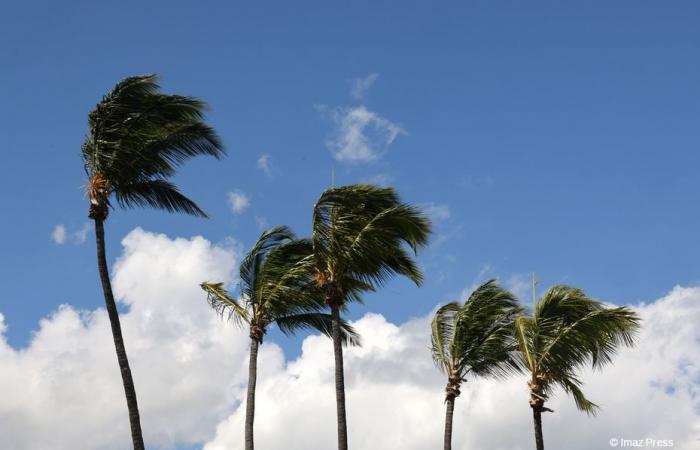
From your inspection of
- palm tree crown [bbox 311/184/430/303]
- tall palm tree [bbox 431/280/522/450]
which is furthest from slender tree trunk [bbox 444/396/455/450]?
palm tree crown [bbox 311/184/430/303]

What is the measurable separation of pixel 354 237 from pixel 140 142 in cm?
641

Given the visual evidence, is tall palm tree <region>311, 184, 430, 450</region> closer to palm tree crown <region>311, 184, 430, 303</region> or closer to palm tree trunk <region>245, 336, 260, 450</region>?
palm tree crown <region>311, 184, 430, 303</region>

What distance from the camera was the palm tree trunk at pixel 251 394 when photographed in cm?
2562

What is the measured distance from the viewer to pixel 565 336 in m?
26.3

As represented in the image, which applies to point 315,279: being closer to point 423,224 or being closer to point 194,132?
point 423,224

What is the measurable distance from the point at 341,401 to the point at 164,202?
7.46m

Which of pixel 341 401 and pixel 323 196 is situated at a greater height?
pixel 323 196

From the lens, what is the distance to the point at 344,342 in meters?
29.1

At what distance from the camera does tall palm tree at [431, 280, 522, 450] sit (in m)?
28.0

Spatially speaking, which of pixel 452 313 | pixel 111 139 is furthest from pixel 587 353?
pixel 111 139

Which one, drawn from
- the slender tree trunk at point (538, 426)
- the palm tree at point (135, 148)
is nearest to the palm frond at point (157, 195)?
the palm tree at point (135, 148)

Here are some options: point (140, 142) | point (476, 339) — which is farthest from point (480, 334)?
point (140, 142)

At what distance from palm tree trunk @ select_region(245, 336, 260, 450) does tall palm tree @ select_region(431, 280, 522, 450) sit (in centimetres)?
613

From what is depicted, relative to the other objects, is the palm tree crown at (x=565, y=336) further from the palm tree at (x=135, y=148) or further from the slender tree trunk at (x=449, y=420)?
the palm tree at (x=135, y=148)
